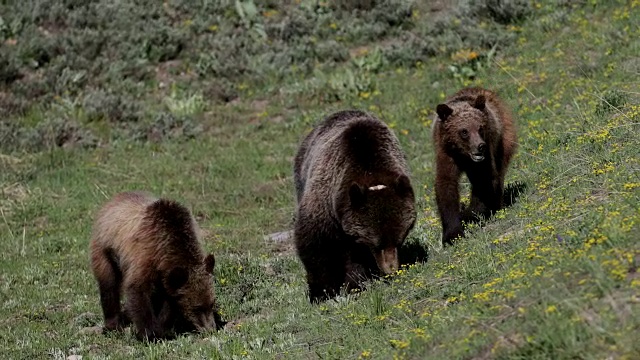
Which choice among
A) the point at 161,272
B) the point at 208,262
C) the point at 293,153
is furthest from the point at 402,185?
the point at 293,153

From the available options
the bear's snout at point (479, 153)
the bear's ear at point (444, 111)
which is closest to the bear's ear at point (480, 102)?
the bear's ear at point (444, 111)

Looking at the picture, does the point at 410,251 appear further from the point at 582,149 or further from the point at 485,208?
the point at 582,149

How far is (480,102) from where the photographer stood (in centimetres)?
1013

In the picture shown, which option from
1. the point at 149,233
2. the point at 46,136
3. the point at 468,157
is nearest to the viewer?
the point at 149,233

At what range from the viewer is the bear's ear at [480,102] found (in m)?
10.1

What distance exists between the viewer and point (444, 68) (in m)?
19.5

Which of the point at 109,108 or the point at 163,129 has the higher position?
the point at 109,108

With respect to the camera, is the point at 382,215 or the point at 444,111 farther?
the point at 444,111

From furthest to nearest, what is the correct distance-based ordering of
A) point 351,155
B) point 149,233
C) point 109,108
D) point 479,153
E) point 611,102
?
point 109,108, point 611,102, point 149,233, point 479,153, point 351,155

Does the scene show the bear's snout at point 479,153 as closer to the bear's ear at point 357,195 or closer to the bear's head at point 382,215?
the bear's head at point 382,215

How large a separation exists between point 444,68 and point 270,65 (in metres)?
4.14

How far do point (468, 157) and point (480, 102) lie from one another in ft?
2.11

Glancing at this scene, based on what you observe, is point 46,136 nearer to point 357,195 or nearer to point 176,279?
point 176,279

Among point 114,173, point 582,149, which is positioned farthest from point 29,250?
point 582,149
